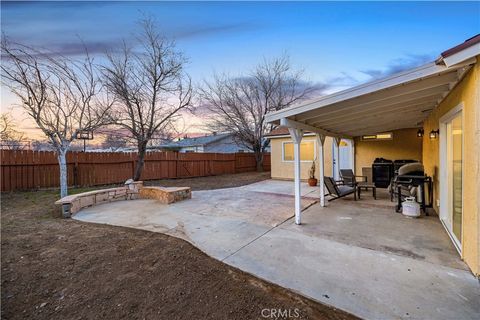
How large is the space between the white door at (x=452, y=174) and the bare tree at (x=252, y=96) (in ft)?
43.5

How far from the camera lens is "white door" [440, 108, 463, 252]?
314cm

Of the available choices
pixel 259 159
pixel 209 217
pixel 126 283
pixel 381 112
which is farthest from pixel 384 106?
pixel 259 159

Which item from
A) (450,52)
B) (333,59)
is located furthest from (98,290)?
(333,59)

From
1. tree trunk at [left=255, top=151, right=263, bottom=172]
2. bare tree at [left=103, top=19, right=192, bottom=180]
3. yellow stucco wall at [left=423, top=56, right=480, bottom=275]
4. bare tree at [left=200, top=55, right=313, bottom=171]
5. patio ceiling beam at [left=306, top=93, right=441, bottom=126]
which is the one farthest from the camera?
tree trunk at [left=255, top=151, right=263, bottom=172]

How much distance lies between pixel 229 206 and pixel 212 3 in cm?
554

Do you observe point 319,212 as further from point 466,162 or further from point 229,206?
point 466,162

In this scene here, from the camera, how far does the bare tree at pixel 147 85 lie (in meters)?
8.55

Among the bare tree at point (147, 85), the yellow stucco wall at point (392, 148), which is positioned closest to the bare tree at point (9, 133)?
the bare tree at point (147, 85)

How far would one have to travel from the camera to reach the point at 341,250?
125 inches

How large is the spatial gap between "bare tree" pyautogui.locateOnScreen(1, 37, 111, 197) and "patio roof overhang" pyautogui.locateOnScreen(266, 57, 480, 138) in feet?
21.7

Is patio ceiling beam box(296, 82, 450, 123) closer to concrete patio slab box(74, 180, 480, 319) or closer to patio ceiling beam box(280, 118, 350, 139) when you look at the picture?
patio ceiling beam box(280, 118, 350, 139)

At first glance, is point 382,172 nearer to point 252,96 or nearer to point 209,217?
point 209,217

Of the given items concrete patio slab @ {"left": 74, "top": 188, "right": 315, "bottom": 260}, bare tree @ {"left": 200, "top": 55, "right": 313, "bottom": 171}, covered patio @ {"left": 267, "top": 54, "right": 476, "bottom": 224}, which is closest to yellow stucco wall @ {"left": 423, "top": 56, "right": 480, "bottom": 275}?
covered patio @ {"left": 267, "top": 54, "right": 476, "bottom": 224}

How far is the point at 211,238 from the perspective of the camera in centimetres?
371
